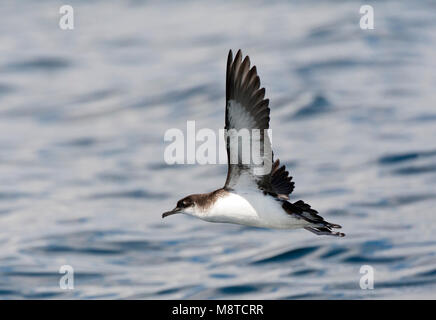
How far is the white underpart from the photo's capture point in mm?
10055

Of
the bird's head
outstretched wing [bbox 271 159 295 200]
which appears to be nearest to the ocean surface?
outstretched wing [bbox 271 159 295 200]

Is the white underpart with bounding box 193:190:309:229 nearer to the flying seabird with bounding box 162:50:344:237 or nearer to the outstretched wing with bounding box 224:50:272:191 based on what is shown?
the flying seabird with bounding box 162:50:344:237

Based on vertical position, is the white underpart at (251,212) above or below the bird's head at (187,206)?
below

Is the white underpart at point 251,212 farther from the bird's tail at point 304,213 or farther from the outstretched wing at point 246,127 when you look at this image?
the outstretched wing at point 246,127

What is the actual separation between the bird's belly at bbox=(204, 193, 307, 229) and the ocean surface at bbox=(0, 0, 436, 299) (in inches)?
391

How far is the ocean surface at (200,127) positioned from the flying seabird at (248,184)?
9880 mm

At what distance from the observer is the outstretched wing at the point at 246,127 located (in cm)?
975

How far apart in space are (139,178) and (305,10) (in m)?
15.5

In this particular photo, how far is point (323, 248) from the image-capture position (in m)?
22.7

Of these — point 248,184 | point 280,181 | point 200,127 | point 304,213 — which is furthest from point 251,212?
point 200,127

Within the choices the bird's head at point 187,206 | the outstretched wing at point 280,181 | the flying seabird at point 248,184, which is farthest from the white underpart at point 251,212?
the outstretched wing at point 280,181

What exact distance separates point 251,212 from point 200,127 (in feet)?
69.4

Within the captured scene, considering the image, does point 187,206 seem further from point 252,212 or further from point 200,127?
point 200,127

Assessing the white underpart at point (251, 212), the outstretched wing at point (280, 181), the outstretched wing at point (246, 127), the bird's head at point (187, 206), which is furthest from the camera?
the outstretched wing at point (280, 181)
